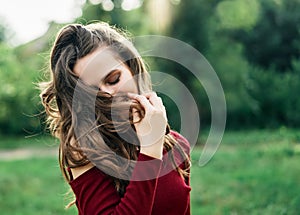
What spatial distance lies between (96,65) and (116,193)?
305mm

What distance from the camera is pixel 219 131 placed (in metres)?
1.54

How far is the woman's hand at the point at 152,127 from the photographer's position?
1.31 metres

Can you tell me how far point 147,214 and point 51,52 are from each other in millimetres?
477

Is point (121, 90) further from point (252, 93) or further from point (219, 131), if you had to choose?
point (252, 93)

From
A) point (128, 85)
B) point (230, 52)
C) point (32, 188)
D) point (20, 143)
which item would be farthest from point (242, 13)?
point (128, 85)

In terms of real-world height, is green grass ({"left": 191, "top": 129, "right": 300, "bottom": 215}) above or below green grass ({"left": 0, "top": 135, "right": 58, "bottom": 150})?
above

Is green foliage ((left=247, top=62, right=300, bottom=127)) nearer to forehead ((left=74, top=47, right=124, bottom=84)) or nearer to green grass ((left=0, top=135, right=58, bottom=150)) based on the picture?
green grass ((left=0, top=135, right=58, bottom=150))

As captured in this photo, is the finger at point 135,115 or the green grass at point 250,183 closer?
the finger at point 135,115

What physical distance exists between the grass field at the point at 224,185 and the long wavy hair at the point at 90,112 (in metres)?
3.39

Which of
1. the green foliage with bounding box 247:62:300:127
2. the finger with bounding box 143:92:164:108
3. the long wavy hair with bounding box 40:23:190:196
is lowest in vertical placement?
the green foliage with bounding box 247:62:300:127

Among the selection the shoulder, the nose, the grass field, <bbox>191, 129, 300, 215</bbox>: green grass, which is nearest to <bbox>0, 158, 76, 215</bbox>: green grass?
the grass field

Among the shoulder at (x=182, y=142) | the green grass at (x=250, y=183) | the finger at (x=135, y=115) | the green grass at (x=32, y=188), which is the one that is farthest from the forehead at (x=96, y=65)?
the green grass at (x=32, y=188)

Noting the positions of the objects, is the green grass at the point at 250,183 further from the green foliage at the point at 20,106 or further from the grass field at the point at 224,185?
the green foliage at the point at 20,106

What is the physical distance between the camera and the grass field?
5727mm
